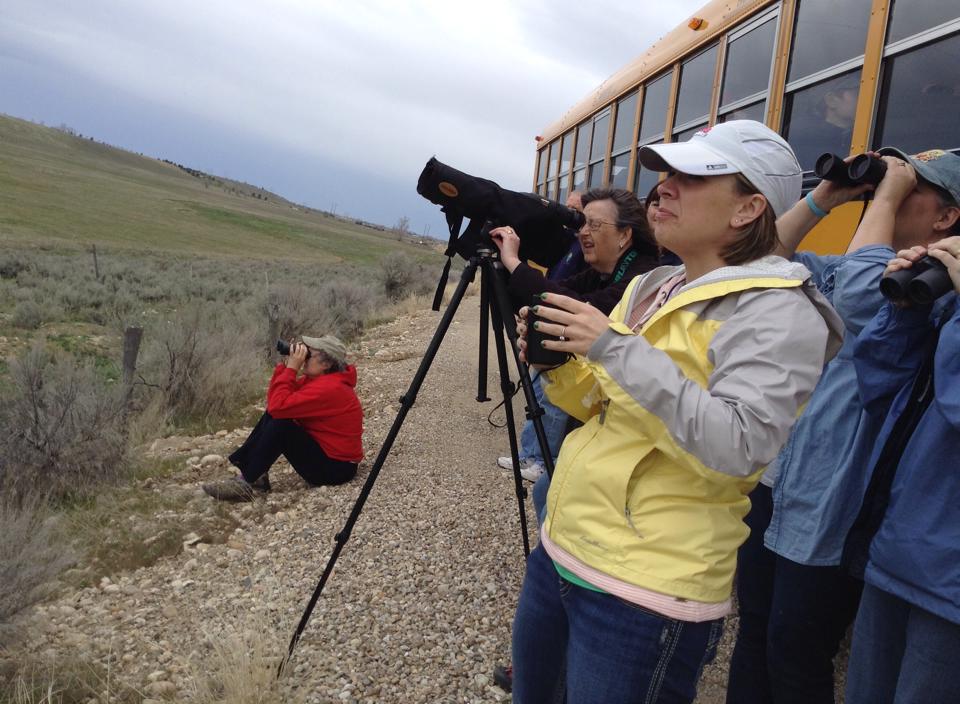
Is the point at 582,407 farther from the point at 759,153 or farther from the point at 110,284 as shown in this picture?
the point at 110,284

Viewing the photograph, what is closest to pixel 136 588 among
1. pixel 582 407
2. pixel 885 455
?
pixel 582 407

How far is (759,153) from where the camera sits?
4.56ft

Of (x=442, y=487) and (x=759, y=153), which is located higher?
(x=759, y=153)

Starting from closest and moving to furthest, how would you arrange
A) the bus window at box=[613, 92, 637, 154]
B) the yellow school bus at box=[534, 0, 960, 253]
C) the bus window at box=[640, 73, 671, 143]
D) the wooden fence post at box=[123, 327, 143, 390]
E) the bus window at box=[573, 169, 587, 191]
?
the yellow school bus at box=[534, 0, 960, 253] → the bus window at box=[640, 73, 671, 143] → the bus window at box=[613, 92, 637, 154] → the wooden fence post at box=[123, 327, 143, 390] → the bus window at box=[573, 169, 587, 191]

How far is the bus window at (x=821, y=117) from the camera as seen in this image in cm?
299

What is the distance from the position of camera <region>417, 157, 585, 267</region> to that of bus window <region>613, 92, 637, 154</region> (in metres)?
3.31

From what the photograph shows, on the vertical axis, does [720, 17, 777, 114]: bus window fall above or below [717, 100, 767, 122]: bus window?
above

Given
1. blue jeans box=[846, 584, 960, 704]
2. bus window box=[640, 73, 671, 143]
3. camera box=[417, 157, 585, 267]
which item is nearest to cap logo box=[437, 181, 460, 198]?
camera box=[417, 157, 585, 267]

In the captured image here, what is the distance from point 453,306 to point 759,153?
1.11 meters

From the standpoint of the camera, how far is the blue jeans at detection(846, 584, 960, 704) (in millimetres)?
1356

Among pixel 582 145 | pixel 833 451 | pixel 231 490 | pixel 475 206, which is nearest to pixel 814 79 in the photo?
pixel 475 206

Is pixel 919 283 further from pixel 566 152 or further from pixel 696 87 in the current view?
pixel 566 152

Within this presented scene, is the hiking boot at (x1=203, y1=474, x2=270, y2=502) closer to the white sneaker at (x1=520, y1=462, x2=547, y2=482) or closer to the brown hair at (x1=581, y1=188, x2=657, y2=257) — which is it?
the white sneaker at (x1=520, y1=462, x2=547, y2=482)

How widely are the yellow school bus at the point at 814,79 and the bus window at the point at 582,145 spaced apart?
45.9 inches
